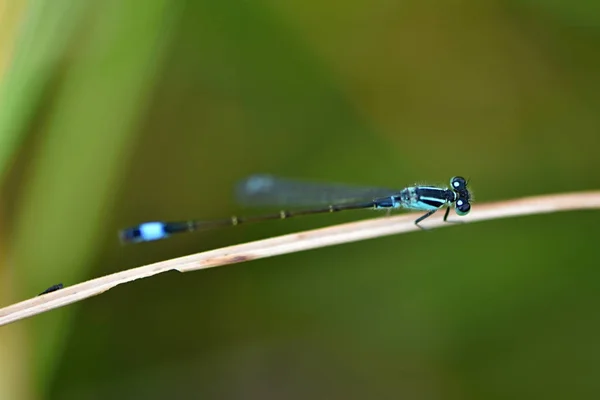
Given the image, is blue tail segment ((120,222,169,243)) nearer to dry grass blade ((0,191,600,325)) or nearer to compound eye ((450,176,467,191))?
dry grass blade ((0,191,600,325))

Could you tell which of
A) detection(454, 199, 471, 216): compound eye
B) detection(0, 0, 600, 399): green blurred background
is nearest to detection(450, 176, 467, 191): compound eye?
detection(454, 199, 471, 216): compound eye

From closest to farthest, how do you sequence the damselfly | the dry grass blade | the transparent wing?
the dry grass blade, the damselfly, the transparent wing

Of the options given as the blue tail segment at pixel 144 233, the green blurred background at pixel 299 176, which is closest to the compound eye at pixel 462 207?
the green blurred background at pixel 299 176

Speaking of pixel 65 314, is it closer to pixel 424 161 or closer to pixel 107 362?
pixel 107 362

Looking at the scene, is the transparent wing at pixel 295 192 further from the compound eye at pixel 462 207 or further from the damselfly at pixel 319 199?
the compound eye at pixel 462 207

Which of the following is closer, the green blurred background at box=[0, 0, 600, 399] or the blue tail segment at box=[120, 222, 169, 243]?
the green blurred background at box=[0, 0, 600, 399]

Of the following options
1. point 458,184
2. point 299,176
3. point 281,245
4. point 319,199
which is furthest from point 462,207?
point 299,176
